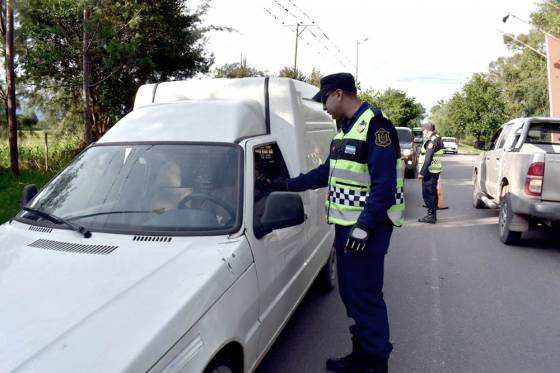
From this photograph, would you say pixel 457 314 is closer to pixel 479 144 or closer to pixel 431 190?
pixel 431 190

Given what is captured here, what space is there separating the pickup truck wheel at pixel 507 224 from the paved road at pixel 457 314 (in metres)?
0.12

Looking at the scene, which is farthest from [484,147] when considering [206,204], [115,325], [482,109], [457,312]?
[482,109]

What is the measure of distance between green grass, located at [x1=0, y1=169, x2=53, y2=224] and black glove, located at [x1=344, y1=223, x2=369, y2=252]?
636 centimetres

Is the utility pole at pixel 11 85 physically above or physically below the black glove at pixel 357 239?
above

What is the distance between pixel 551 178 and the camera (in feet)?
20.3

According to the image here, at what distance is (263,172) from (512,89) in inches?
2164

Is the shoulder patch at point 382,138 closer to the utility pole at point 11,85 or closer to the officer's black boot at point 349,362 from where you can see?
the officer's black boot at point 349,362

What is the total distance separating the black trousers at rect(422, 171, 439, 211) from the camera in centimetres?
884

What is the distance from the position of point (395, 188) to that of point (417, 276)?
300cm

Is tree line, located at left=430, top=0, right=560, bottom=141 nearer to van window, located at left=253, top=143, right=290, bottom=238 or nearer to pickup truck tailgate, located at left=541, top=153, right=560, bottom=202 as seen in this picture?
pickup truck tailgate, located at left=541, top=153, right=560, bottom=202

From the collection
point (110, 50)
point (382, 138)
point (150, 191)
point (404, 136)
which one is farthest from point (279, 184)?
point (404, 136)

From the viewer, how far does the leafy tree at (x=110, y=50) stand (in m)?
12.8

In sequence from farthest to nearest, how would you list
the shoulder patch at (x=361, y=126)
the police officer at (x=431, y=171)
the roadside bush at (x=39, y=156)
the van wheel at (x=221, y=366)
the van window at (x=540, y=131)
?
1. the roadside bush at (x=39, y=156)
2. the police officer at (x=431, y=171)
3. the van window at (x=540, y=131)
4. the shoulder patch at (x=361, y=126)
5. the van wheel at (x=221, y=366)

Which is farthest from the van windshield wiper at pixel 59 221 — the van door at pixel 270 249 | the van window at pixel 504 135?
the van window at pixel 504 135
